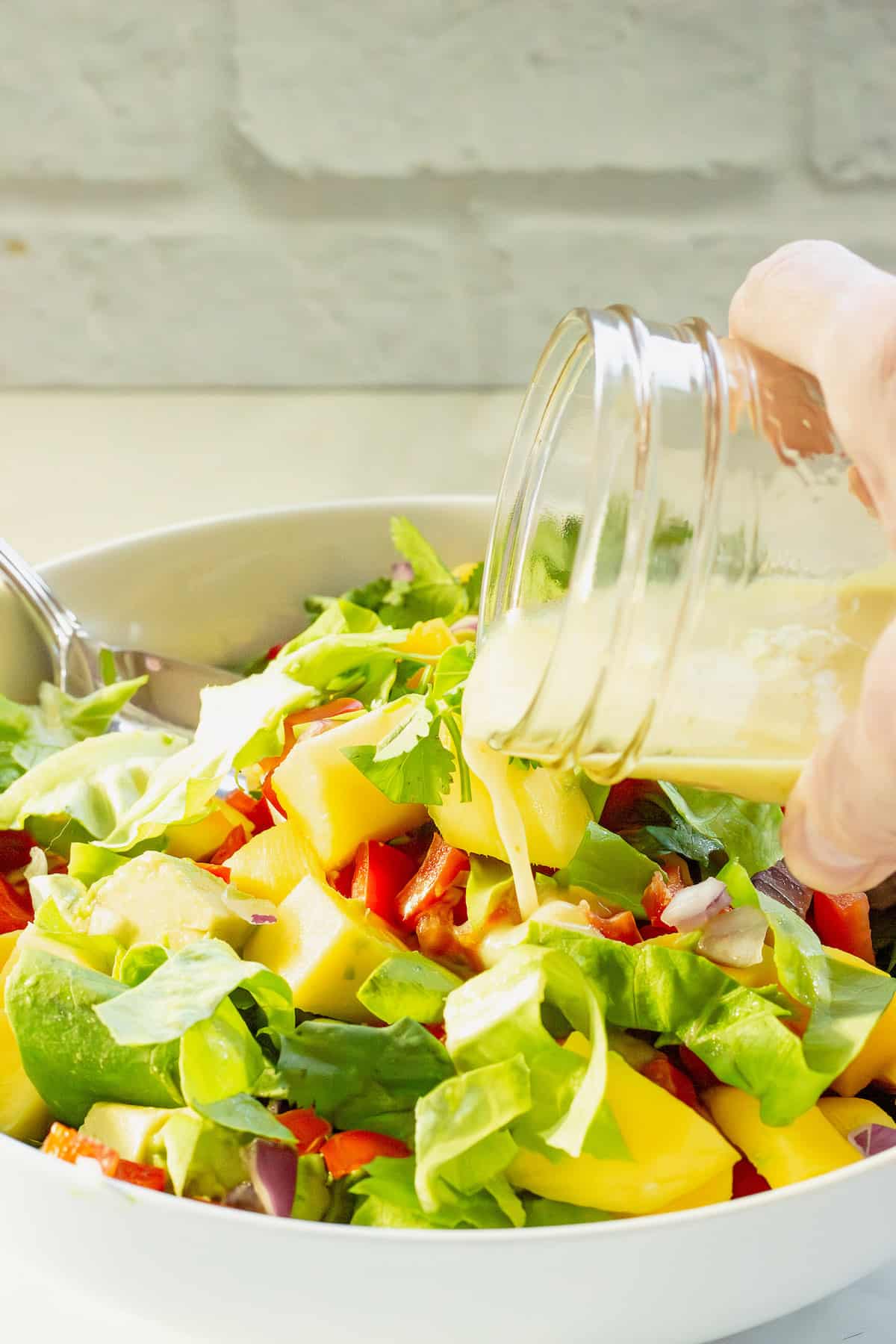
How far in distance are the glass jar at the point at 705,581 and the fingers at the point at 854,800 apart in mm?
54

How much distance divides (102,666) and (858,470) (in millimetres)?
896

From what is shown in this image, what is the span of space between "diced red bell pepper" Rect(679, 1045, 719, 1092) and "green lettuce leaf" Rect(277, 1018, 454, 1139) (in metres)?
0.18

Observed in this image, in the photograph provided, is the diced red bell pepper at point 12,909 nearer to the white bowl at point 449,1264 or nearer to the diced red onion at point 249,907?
the diced red onion at point 249,907

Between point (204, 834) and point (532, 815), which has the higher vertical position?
point (532, 815)

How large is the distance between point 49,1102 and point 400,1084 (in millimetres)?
236

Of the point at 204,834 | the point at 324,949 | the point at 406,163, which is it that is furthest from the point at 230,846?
the point at 406,163

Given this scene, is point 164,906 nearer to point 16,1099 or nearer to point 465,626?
point 16,1099

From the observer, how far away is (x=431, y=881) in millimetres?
1133

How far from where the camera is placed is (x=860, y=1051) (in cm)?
97

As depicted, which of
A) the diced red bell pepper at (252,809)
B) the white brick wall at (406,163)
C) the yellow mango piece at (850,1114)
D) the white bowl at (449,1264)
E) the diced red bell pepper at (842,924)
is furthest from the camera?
the white brick wall at (406,163)

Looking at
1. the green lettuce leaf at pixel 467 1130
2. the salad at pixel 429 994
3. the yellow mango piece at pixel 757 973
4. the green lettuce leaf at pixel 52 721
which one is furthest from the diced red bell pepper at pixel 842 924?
the green lettuce leaf at pixel 52 721

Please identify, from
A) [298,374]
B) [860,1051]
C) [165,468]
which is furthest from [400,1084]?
[298,374]

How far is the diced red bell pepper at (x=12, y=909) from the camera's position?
4.02 feet

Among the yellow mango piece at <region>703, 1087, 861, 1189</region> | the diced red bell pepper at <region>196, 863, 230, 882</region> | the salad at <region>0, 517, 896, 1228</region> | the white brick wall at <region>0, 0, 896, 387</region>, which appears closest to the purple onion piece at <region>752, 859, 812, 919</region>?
the salad at <region>0, 517, 896, 1228</region>
